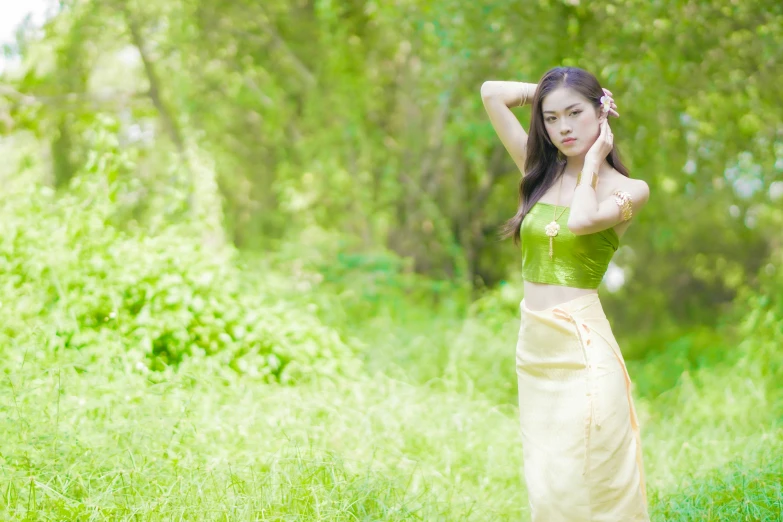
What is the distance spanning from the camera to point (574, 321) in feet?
8.75

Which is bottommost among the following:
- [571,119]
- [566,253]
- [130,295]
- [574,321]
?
[130,295]

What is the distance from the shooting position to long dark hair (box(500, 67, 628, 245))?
2.82m

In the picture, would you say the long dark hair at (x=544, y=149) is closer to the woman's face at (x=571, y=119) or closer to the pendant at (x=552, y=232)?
the woman's face at (x=571, y=119)

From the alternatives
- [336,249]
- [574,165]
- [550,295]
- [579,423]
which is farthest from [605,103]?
[336,249]

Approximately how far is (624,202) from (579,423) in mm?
751

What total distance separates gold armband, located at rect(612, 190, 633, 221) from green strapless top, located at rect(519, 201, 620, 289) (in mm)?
112

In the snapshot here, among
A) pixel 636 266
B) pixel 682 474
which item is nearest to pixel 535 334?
pixel 682 474

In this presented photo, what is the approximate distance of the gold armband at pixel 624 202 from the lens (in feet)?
8.71

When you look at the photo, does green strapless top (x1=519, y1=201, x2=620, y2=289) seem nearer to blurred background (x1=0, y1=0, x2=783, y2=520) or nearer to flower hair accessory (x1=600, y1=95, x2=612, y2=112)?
flower hair accessory (x1=600, y1=95, x2=612, y2=112)

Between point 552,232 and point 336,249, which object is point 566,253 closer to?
point 552,232

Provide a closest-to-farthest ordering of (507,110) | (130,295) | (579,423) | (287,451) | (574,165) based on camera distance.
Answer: (579,423)
(574,165)
(507,110)
(287,451)
(130,295)

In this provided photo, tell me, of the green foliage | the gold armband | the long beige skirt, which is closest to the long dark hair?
the gold armband

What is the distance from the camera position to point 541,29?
7086mm

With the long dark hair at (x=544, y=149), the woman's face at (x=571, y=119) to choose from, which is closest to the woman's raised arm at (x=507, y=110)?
the long dark hair at (x=544, y=149)
